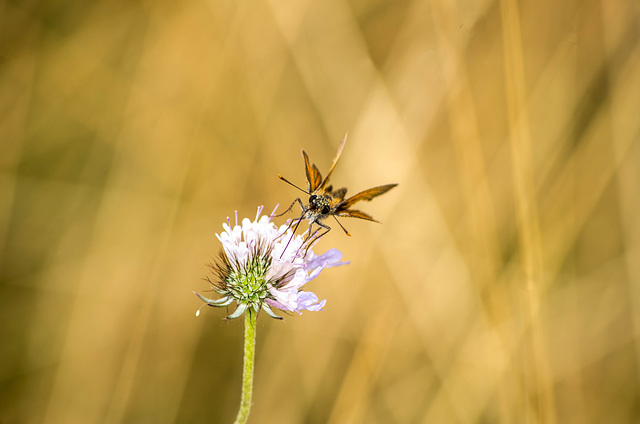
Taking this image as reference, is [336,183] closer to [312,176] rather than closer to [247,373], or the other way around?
[312,176]

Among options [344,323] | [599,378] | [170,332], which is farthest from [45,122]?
[599,378]

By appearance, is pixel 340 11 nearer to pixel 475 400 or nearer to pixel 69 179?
pixel 69 179

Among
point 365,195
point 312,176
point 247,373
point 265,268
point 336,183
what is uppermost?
point 336,183

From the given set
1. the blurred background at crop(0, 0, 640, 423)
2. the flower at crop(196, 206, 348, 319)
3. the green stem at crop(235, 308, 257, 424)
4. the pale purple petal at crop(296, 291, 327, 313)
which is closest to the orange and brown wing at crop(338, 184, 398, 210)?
the flower at crop(196, 206, 348, 319)

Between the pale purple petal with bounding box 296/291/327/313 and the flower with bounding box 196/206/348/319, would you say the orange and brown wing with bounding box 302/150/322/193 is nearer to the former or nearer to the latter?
the flower with bounding box 196/206/348/319

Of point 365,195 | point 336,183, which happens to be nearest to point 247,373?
point 365,195

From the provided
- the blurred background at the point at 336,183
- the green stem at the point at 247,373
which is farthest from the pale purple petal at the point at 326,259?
the blurred background at the point at 336,183
